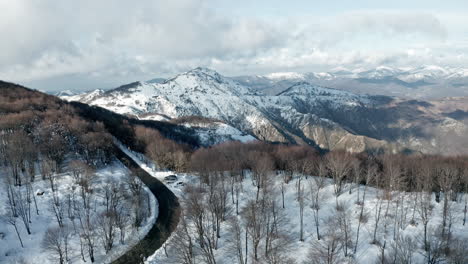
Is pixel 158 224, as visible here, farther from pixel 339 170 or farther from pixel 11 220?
pixel 339 170

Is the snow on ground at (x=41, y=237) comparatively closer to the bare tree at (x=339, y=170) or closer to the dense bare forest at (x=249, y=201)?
the dense bare forest at (x=249, y=201)

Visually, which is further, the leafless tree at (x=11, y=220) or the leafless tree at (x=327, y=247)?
the leafless tree at (x=11, y=220)

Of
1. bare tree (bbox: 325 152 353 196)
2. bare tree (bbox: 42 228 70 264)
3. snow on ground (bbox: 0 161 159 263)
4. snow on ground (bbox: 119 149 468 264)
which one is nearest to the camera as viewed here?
bare tree (bbox: 42 228 70 264)

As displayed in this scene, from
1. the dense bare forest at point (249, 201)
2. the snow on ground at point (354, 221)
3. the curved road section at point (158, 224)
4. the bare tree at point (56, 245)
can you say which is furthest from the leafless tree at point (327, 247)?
the bare tree at point (56, 245)

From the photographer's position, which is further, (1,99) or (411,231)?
(1,99)

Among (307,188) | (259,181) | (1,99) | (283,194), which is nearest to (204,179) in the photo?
(259,181)

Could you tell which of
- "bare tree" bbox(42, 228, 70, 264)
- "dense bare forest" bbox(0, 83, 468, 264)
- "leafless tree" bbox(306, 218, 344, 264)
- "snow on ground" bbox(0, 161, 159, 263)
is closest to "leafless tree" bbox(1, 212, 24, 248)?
"dense bare forest" bbox(0, 83, 468, 264)

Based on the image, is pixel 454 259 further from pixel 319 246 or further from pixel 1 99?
pixel 1 99

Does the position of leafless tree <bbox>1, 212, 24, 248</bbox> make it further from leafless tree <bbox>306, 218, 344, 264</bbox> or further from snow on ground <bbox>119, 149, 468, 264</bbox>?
leafless tree <bbox>306, 218, 344, 264</bbox>

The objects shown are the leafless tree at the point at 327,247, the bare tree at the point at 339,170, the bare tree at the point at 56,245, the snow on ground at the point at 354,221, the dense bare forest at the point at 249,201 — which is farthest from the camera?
the bare tree at the point at 339,170
